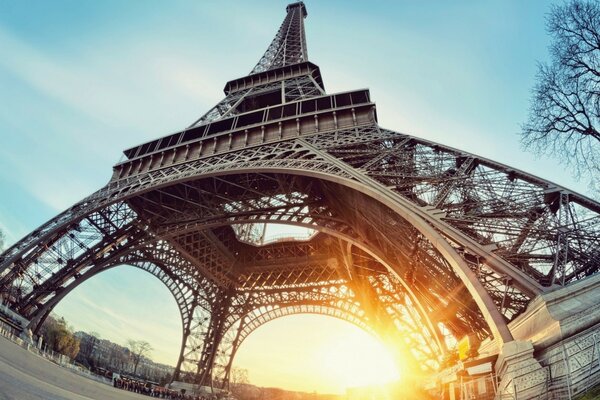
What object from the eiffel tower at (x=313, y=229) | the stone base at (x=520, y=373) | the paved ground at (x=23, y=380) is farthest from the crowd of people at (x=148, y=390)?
the stone base at (x=520, y=373)

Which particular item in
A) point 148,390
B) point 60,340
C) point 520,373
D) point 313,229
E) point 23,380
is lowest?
point 148,390

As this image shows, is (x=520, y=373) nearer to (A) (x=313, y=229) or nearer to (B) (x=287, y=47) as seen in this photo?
(A) (x=313, y=229)

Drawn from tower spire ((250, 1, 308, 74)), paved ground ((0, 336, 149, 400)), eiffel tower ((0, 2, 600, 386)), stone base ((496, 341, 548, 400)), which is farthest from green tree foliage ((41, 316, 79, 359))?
stone base ((496, 341, 548, 400))

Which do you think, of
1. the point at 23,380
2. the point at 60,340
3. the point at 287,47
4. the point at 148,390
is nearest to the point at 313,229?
the point at 23,380

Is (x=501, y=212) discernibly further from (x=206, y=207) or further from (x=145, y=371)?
(x=145, y=371)

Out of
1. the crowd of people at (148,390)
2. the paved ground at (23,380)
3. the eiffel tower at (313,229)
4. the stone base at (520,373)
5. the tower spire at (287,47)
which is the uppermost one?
the tower spire at (287,47)

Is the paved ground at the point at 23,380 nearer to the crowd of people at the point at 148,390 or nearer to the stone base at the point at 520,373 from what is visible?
the stone base at the point at 520,373
